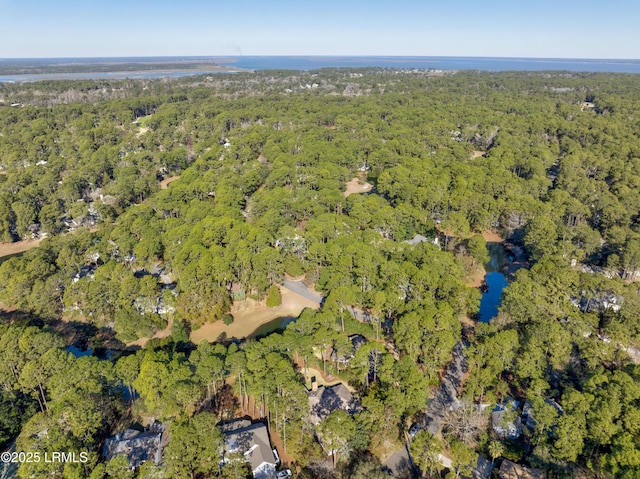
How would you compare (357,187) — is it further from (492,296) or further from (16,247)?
(16,247)

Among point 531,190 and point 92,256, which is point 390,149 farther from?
point 92,256

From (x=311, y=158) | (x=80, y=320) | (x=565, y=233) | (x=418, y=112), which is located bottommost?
(x=80, y=320)

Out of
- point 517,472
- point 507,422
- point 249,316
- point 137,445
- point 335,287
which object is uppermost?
point 335,287

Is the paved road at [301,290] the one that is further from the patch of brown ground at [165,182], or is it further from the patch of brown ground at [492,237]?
the patch of brown ground at [165,182]

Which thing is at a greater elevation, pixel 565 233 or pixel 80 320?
pixel 565 233

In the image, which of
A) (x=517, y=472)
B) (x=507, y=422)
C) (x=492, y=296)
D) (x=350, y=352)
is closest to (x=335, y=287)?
(x=350, y=352)

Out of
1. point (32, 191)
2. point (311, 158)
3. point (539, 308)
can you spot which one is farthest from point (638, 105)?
point (32, 191)

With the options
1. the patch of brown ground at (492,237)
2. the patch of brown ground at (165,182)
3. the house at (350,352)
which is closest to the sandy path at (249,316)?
the house at (350,352)
